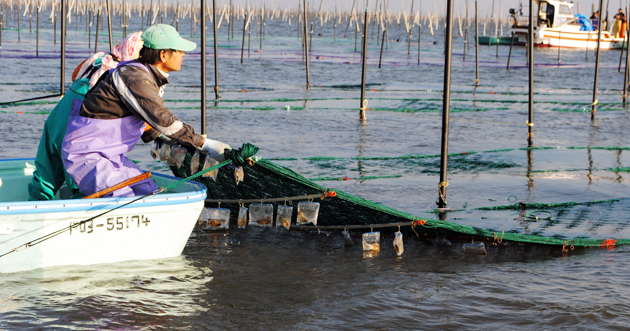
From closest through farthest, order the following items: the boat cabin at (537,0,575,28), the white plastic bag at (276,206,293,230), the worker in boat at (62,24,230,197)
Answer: the worker in boat at (62,24,230,197), the white plastic bag at (276,206,293,230), the boat cabin at (537,0,575,28)

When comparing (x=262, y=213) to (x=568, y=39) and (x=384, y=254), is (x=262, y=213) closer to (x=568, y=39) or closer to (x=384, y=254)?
(x=384, y=254)

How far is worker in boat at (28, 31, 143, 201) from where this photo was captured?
4517 mm

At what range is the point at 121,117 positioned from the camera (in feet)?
14.4

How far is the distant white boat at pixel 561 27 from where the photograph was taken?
41688 mm

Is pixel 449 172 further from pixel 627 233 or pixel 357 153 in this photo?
pixel 627 233

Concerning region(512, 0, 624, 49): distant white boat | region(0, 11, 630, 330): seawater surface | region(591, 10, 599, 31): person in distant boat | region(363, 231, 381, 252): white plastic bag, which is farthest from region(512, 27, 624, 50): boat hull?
region(363, 231, 381, 252): white plastic bag

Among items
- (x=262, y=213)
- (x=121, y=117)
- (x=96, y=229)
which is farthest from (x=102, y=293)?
(x=262, y=213)

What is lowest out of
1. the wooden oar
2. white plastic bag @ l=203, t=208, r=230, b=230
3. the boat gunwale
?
white plastic bag @ l=203, t=208, r=230, b=230

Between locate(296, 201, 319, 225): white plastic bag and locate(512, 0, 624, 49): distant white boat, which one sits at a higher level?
locate(512, 0, 624, 49): distant white boat

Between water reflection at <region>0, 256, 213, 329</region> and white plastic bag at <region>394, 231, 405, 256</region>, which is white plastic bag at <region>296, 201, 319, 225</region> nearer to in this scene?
white plastic bag at <region>394, 231, 405, 256</region>

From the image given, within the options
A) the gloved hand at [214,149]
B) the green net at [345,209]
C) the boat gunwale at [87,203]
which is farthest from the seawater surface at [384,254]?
the gloved hand at [214,149]

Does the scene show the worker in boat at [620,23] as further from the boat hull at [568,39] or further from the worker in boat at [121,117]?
the worker in boat at [121,117]

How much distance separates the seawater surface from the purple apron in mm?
606

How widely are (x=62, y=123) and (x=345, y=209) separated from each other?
2198mm
